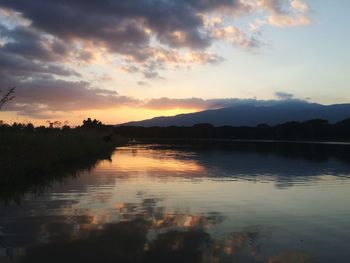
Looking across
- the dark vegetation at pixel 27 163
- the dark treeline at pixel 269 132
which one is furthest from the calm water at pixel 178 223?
the dark treeline at pixel 269 132

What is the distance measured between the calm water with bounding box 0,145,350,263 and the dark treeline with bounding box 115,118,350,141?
435 feet

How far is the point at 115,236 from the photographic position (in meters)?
10.1

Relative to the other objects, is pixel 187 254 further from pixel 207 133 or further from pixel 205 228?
pixel 207 133

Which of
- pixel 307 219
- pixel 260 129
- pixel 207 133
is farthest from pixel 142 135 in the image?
pixel 307 219

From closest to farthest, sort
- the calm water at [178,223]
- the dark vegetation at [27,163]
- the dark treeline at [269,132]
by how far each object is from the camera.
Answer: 1. the calm water at [178,223]
2. the dark vegetation at [27,163]
3. the dark treeline at [269,132]

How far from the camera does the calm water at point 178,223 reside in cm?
872

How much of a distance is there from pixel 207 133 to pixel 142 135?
89.7ft

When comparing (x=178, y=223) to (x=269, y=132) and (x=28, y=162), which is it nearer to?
(x=28, y=162)

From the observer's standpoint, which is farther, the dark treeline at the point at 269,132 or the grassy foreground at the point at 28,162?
the dark treeline at the point at 269,132

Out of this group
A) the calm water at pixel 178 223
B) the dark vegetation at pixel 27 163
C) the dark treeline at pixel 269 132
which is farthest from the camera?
the dark treeline at pixel 269 132

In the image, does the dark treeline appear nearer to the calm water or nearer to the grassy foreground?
the grassy foreground

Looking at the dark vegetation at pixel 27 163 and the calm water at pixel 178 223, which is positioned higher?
the dark vegetation at pixel 27 163

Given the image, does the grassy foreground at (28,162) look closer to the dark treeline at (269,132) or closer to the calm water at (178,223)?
the calm water at (178,223)

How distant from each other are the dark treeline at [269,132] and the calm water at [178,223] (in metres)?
133
